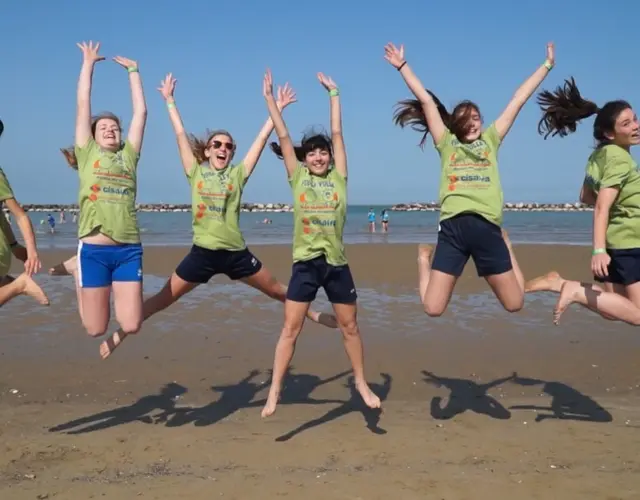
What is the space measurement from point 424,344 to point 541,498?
458 centimetres

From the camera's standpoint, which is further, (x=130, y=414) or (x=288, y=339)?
(x=130, y=414)

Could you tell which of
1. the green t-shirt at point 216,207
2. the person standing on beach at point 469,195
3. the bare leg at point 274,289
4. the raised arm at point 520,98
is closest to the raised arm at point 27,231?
the green t-shirt at point 216,207

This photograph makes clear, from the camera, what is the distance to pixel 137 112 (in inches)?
229

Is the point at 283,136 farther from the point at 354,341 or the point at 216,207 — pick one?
the point at 354,341

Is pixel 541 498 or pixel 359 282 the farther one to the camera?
pixel 359 282

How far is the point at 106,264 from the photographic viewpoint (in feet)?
18.1

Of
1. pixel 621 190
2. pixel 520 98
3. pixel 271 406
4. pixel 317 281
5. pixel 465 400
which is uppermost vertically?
pixel 520 98

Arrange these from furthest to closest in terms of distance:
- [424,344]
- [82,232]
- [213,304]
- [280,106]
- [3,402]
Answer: [213,304] → [424,344] → [3,402] → [280,106] → [82,232]

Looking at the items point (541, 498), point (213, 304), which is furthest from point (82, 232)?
point (213, 304)

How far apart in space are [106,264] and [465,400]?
3.80 meters

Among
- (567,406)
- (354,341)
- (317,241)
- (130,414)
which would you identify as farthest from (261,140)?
(567,406)

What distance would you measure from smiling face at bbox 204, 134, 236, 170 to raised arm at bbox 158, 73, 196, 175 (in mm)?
188

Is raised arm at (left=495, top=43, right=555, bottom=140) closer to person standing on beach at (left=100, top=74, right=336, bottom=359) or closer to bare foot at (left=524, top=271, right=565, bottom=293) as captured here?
bare foot at (left=524, top=271, right=565, bottom=293)

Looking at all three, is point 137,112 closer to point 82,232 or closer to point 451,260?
point 82,232
